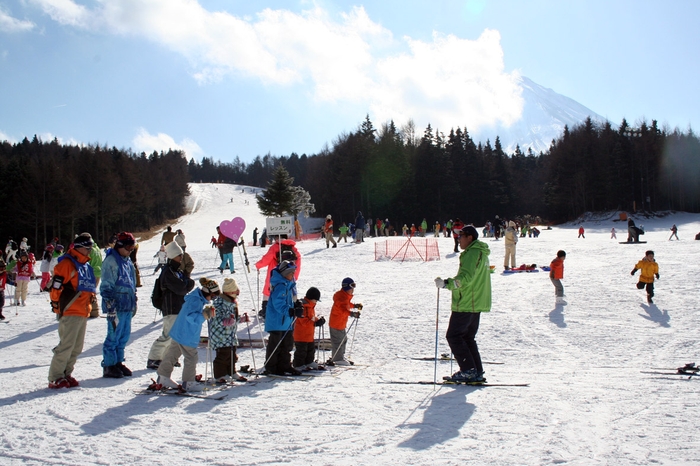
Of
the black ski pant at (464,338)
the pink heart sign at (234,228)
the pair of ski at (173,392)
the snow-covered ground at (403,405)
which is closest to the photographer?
the snow-covered ground at (403,405)

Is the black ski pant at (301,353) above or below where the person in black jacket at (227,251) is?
below

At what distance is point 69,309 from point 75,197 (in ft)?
153

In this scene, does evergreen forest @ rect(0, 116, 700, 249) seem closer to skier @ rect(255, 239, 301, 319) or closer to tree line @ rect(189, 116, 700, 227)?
tree line @ rect(189, 116, 700, 227)

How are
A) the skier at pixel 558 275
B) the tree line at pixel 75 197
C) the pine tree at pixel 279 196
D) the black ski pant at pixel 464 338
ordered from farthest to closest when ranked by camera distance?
the pine tree at pixel 279 196
the tree line at pixel 75 197
the skier at pixel 558 275
the black ski pant at pixel 464 338

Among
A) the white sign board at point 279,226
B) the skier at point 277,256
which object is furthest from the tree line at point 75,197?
the skier at point 277,256

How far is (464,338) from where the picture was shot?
239 inches

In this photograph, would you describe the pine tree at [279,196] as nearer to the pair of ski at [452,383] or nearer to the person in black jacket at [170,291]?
the person in black jacket at [170,291]

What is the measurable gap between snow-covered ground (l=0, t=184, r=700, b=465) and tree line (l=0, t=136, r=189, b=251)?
40089 millimetres

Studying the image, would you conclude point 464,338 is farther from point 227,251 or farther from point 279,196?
point 279,196

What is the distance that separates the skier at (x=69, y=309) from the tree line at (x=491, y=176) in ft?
191

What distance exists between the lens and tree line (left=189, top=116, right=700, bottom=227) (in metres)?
64.8

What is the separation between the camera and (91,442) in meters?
4.14

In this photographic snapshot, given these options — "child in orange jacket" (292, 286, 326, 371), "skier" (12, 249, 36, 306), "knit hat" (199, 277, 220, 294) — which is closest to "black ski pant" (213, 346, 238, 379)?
"knit hat" (199, 277, 220, 294)

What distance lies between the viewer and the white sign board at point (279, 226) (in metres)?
11.1
